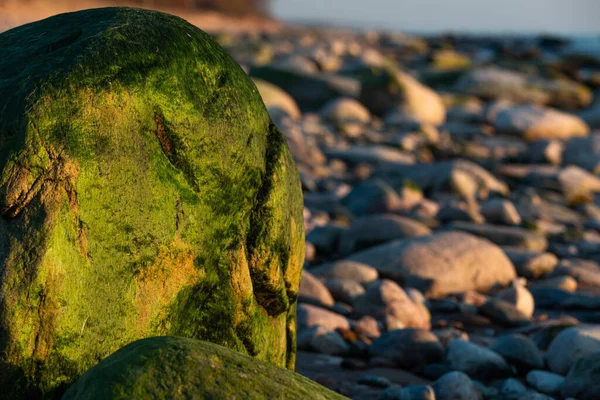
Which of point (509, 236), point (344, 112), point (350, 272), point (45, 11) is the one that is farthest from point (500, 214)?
point (45, 11)

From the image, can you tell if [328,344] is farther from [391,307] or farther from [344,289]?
[344,289]

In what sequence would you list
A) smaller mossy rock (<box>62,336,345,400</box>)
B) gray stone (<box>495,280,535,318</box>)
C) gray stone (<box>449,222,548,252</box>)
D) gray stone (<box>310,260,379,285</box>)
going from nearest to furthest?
smaller mossy rock (<box>62,336,345,400</box>) < gray stone (<box>495,280,535,318</box>) < gray stone (<box>310,260,379,285</box>) < gray stone (<box>449,222,548,252</box>)

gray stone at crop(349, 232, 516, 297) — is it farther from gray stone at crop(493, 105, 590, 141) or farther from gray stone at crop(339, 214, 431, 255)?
gray stone at crop(493, 105, 590, 141)

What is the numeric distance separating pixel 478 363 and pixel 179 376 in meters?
2.62

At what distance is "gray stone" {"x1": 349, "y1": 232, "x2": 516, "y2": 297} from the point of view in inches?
231

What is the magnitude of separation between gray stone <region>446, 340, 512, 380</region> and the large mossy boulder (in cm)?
173

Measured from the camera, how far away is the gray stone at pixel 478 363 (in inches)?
163

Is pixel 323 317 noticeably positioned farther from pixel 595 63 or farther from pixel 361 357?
pixel 595 63

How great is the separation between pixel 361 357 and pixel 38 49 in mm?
2644

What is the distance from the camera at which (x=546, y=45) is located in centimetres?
6000

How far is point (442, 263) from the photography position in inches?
235

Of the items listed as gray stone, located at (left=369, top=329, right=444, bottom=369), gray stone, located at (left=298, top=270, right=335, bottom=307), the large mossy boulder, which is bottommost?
gray stone, located at (left=298, top=270, right=335, bottom=307)

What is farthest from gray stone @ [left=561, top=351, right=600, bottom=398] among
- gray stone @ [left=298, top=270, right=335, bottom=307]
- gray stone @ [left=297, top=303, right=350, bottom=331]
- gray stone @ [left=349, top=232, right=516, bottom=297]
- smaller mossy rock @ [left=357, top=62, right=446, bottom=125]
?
smaller mossy rock @ [left=357, top=62, right=446, bottom=125]

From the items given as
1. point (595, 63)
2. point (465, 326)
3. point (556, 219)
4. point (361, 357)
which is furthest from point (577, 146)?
point (595, 63)
